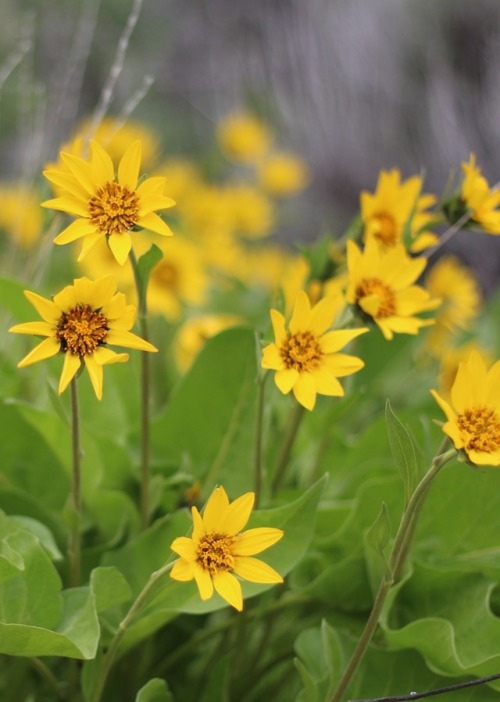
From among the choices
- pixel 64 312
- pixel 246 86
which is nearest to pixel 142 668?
pixel 64 312

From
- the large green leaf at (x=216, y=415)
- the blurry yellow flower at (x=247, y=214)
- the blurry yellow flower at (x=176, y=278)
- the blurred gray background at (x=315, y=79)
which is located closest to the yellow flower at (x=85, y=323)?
the large green leaf at (x=216, y=415)

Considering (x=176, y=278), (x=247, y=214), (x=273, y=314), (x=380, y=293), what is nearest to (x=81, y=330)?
(x=273, y=314)

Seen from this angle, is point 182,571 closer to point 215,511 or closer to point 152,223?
point 215,511

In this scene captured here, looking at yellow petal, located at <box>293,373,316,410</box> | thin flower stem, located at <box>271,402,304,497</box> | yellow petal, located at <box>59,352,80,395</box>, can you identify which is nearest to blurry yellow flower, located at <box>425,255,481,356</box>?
thin flower stem, located at <box>271,402,304,497</box>

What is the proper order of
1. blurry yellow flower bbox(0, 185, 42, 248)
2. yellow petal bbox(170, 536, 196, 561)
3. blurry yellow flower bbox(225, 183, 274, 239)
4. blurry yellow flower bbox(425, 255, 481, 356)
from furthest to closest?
blurry yellow flower bbox(225, 183, 274, 239) → blurry yellow flower bbox(0, 185, 42, 248) → blurry yellow flower bbox(425, 255, 481, 356) → yellow petal bbox(170, 536, 196, 561)

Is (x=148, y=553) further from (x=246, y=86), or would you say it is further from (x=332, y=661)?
(x=246, y=86)

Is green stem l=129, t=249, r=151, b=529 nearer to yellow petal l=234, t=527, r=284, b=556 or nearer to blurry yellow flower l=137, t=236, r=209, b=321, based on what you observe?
yellow petal l=234, t=527, r=284, b=556
